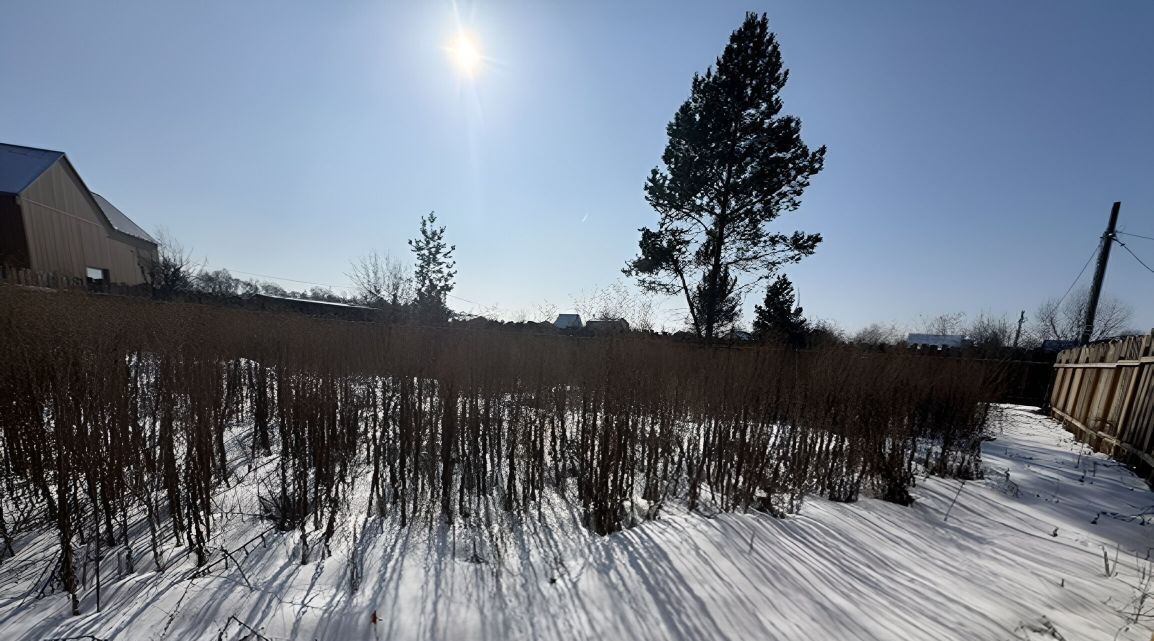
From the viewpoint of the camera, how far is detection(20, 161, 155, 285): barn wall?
63.8ft

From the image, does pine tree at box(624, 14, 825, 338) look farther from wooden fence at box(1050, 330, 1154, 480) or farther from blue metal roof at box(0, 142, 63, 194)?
blue metal roof at box(0, 142, 63, 194)

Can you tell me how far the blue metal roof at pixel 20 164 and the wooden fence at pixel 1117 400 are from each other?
35.8 metres

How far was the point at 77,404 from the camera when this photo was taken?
2.61 m

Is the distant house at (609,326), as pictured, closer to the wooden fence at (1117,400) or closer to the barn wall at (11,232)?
the wooden fence at (1117,400)

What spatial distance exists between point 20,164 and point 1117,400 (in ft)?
128

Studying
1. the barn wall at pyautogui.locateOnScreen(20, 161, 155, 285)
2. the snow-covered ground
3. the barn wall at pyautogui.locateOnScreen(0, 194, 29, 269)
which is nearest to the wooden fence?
the snow-covered ground

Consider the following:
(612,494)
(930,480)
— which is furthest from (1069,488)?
(612,494)

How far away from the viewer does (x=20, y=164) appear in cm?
1991

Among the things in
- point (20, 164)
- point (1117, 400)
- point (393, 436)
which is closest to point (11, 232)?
point (20, 164)

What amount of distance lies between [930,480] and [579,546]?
4.62 m

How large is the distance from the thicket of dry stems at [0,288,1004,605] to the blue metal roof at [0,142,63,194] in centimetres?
2217

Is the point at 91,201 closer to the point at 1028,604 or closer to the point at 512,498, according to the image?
the point at 512,498

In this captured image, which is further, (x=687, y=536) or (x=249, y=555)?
(x=687, y=536)

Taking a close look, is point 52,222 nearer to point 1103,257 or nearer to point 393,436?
point 393,436
